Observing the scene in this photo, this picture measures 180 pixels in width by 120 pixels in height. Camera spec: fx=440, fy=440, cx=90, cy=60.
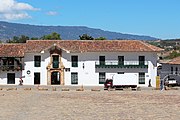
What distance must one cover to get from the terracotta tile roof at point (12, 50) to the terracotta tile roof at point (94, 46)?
112 centimetres

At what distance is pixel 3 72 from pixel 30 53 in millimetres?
4950

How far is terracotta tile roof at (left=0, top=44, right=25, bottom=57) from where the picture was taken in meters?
65.1

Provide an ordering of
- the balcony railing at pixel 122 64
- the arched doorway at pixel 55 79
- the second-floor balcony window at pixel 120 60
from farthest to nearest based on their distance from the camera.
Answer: the arched doorway at pixel 55 79, the second-floor balcony window at pixel 120 60, the balcony railing at pixel 122 64

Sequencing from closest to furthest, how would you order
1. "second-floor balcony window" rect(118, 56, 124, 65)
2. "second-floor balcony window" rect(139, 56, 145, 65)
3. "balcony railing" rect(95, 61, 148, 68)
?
"balcony railing" rect(95, 61, 148, 68)
"second-floor balcony window" rect(118, 56, 124, 65)
"second-floor balcony window" rect(139, 56, 145, 65)

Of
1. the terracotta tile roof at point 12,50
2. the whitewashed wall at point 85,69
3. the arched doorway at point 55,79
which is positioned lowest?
the arched doorway at point 55,79

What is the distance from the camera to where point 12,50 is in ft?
→ 219

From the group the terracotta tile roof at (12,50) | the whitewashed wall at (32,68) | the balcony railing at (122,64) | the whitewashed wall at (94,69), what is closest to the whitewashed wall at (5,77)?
the whitewashed wall at (32,68)

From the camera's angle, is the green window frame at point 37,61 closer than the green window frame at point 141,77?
Yes

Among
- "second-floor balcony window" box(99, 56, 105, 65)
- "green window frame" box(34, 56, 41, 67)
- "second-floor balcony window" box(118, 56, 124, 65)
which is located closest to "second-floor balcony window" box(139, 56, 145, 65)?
"second-floor balcony window" box(118, 56, 124, 65)

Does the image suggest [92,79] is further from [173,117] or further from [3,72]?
[173,117]

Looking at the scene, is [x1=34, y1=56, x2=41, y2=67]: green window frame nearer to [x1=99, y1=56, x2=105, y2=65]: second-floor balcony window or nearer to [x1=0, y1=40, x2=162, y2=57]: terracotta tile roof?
[x1=0, y1=40, x2=162, y2=57]: terracotta tile roof

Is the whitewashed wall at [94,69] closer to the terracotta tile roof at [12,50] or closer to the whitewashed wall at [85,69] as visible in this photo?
the whitewashed wall at [85,69]

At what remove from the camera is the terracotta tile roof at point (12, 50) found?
65.1m

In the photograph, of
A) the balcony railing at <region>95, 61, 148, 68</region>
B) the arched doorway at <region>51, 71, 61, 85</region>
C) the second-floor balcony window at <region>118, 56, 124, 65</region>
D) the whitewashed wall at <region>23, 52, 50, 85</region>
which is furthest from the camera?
the arched doorway at <region>51, 71, 61, 85</region>
